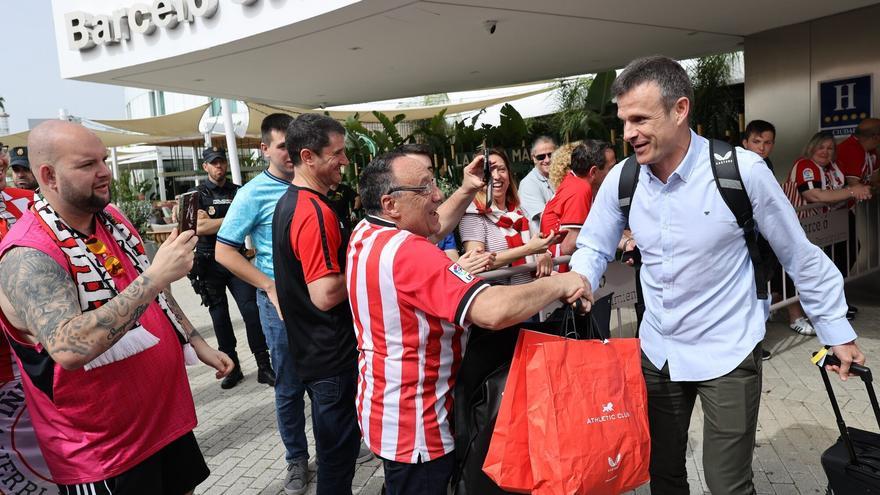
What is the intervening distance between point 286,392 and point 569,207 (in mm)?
2417

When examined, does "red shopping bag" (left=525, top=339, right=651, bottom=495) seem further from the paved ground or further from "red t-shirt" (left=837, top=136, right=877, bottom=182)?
"red t-shirt" (left=837, top=136, right=877, bottom=182)

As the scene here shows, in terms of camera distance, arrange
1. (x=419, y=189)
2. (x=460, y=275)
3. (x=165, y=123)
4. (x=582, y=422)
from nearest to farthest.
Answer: (x=582, y=422) < (x=460, y=275) < (x=419, y=189) < (x=165, y=123)

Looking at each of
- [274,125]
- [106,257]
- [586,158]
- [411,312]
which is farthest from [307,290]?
[586,158]

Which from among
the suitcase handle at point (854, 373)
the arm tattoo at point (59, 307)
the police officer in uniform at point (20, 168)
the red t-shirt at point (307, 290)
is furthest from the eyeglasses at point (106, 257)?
the police officer in uniform at point (20, 168)

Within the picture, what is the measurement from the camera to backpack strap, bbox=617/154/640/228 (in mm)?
2445

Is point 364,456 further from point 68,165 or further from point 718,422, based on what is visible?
point 68,165

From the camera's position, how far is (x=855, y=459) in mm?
2084

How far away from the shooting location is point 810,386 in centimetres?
462

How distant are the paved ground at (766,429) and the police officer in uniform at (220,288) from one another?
1.17ft

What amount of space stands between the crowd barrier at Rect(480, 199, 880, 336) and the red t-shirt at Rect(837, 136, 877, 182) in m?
0.46

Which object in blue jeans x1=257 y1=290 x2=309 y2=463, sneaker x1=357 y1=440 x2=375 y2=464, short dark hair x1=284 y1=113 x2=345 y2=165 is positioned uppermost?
short dark hair x1=284 y1=113 x2=345 y2=165

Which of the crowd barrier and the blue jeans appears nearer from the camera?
the blue jeans

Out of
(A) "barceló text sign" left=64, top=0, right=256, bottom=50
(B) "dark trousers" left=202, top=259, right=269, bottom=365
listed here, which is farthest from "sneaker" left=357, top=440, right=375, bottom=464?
(A) "barceló text sign" left=64, top=0, right=256, bottom=50

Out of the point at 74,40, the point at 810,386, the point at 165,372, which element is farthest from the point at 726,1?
the point at 74,40
